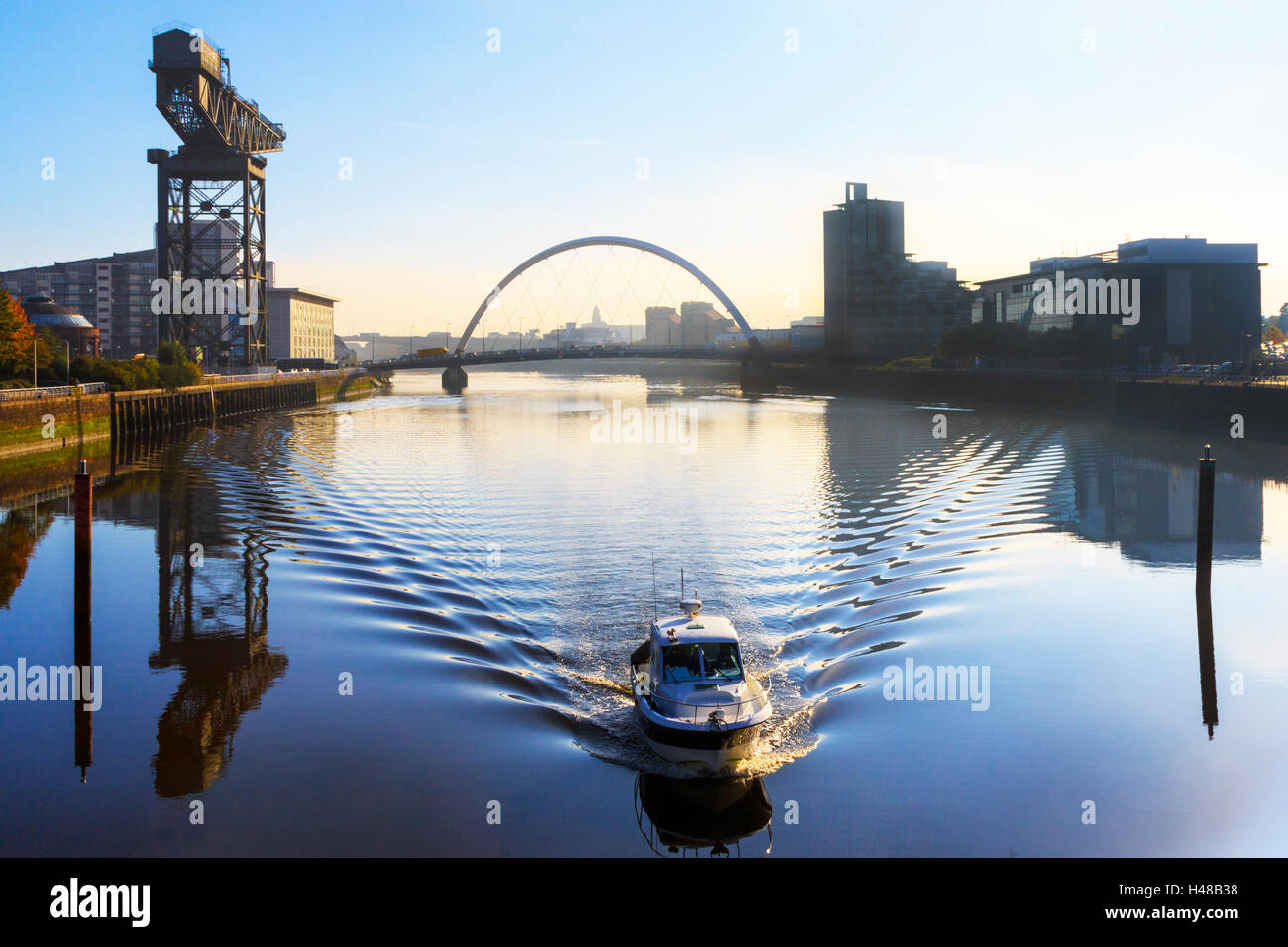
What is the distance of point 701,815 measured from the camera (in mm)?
14250

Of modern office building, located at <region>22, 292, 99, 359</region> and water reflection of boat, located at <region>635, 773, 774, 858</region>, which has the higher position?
modern office building, located at <region>22, 292, 99, 359</region>

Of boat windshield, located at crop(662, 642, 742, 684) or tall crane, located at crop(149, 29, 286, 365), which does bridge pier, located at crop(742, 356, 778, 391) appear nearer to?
tall crane, located at crop(149, 29, 286, 365)

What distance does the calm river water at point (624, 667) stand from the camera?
1386 centimetres

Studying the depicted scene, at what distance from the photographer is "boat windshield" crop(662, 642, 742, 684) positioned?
16.4m

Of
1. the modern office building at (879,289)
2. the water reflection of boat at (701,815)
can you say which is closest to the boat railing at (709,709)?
the water reflection of boat at (701,815)

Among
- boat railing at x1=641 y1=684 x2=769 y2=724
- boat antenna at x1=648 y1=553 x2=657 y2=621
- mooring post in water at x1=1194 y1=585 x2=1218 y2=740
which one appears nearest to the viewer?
boat railing at x1=641 y1=684 x2=769 y2=724

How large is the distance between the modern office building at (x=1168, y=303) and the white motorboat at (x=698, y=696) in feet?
295

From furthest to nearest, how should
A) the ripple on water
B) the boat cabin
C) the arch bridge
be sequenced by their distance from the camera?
the arch bridge < the ripple on water < the boat cabin

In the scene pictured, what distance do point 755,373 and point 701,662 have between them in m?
125

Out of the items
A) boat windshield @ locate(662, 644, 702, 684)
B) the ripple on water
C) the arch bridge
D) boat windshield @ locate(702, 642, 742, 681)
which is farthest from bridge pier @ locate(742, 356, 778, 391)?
boat windshield @ locate(662, 644, 702, 684)

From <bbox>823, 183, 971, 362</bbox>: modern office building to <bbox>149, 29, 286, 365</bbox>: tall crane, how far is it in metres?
80.1

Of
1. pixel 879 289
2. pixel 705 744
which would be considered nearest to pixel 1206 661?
pixel 705 744

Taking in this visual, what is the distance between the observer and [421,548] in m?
29.7
